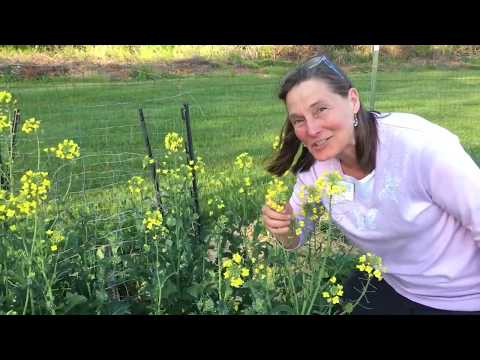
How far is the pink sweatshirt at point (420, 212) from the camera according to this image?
1342mm

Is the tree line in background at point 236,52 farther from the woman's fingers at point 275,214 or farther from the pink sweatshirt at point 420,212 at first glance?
the woman's fingers at point 275,214

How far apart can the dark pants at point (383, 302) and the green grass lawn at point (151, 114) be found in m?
0.77

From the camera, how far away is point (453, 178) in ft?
4.33

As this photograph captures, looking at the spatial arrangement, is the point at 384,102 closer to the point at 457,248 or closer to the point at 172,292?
the point at 457,248

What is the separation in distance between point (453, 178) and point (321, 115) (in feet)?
1.24

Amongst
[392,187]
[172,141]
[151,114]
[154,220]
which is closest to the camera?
[392,187]

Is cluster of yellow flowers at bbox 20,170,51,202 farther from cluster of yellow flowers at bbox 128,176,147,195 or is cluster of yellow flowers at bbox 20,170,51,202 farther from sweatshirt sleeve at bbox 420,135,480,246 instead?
sweatshirt sleeve at bbox 420,135,480,246

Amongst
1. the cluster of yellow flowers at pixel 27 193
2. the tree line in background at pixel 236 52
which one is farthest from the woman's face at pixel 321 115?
the cluster of yellow flowers at pixel 27 193

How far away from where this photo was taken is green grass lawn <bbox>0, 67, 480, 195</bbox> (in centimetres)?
216

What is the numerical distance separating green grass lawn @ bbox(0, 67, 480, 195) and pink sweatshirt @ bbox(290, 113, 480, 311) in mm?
730

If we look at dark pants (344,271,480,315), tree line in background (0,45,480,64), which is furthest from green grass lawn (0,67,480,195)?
dark pants (344,271,480,315)

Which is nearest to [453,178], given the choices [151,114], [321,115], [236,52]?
[321,115]

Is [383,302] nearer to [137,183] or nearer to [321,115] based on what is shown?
[321,115]

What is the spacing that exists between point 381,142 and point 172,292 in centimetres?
84
